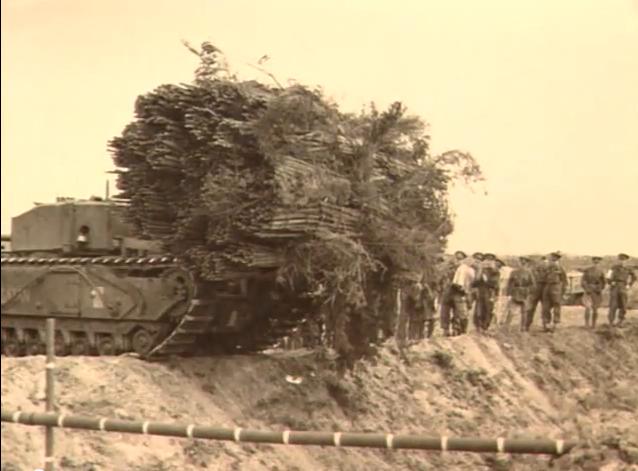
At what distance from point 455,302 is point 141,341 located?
230 cm

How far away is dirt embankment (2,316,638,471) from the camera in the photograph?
477 centimetres

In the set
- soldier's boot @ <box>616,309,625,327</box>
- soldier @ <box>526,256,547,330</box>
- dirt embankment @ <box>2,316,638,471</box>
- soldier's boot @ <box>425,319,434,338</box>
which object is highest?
soldier @ <box>526,256,547,330</box>

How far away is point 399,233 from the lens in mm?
6566

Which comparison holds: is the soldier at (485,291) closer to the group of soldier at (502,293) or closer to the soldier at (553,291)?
the group of soldier at (502,293)

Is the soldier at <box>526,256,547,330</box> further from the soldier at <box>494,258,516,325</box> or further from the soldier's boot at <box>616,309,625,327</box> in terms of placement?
the soldier's boot at <box>616,309,625,327</box>

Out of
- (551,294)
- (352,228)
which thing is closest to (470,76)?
(551,294)

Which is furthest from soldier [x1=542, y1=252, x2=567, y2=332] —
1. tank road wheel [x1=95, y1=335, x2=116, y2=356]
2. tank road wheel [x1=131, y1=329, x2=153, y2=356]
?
tank road wheel [x1=95, y1=335, x2=116, y2=356]

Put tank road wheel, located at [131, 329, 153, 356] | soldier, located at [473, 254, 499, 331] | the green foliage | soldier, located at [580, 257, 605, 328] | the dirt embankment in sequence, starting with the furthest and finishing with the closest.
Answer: tank road wheel, located at [131, 329, 153, 356], the green foliage, soldier, located at [473, 254, 499, 331], the dirt embankment, soldier, located at [580, 257, 605, 328]

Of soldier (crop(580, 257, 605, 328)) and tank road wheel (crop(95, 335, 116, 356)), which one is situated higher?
soldier (crop(580, 257, 605, 328))

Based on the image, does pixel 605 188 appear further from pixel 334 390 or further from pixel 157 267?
pixel 157 267

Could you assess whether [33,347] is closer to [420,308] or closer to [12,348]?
[12,348]

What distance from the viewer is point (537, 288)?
5.18 metres

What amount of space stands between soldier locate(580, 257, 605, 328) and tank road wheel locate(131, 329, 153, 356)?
11.0 ft

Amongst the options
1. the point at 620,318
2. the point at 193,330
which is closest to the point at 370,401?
the point at 620,318
